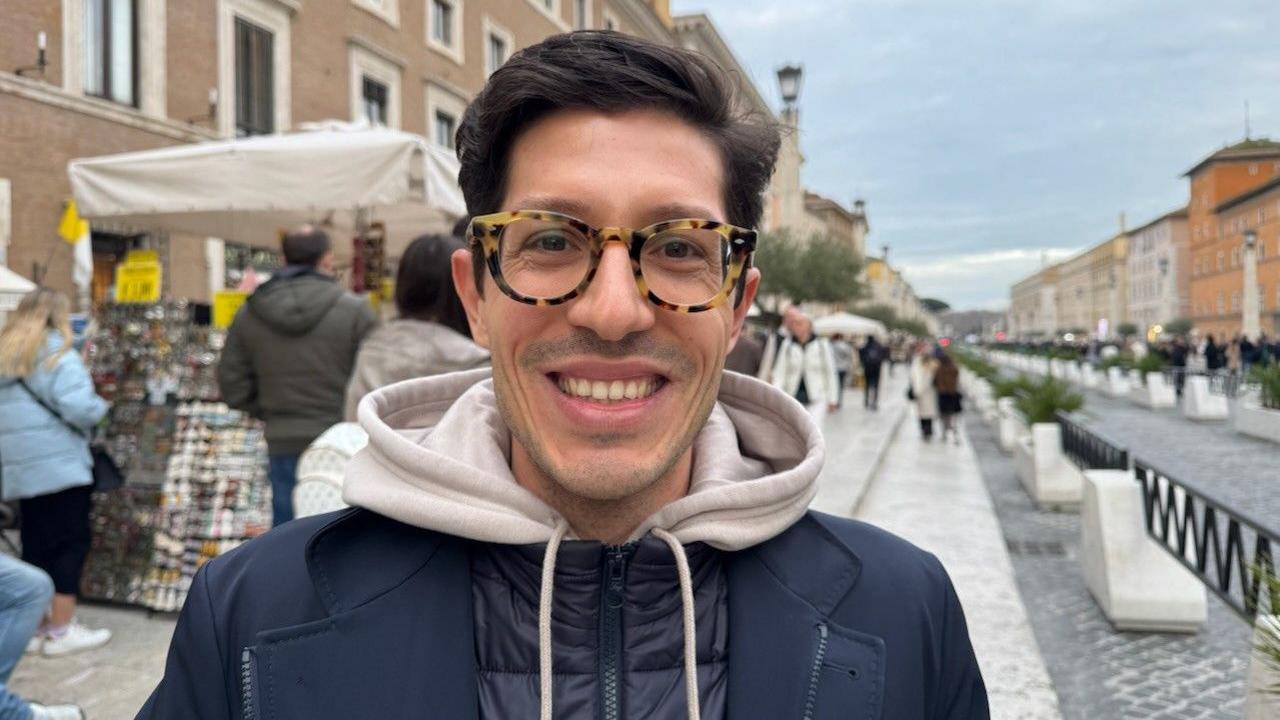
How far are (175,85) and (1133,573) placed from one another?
14.3 m

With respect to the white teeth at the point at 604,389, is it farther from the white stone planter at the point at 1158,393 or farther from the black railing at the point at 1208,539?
the white stone planter at the point at 1158,393

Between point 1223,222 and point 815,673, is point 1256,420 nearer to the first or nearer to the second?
point 815,673

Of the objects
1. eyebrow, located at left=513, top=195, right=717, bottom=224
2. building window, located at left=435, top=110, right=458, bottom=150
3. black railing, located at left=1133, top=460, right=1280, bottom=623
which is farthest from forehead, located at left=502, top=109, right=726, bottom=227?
building window, located at left=435, top=110, right=458, bottom=150

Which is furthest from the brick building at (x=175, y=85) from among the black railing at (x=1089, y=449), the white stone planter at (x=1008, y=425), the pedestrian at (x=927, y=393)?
the white stone planter at (x=1008, y=425)

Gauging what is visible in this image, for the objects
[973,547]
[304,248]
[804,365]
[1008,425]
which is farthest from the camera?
[1008,425]

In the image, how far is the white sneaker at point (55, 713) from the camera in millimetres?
3164

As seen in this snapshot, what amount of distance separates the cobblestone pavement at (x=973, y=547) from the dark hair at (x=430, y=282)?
2889mm

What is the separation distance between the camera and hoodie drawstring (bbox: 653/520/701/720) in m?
1.18

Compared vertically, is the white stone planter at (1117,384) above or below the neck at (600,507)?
below

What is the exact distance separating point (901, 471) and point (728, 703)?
34.2ft

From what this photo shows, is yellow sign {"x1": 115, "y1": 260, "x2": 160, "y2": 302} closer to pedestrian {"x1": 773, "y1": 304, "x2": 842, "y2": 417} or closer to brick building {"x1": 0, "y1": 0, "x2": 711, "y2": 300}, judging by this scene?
brick building {"x1": 0, "y1": 0, "x2": 711, "y2": 300}

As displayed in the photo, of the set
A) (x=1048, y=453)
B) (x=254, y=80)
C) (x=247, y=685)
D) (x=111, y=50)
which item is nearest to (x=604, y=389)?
→ (x=247, y=685)

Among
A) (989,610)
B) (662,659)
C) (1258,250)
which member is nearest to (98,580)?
(662,659)

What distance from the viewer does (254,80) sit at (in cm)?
1510
